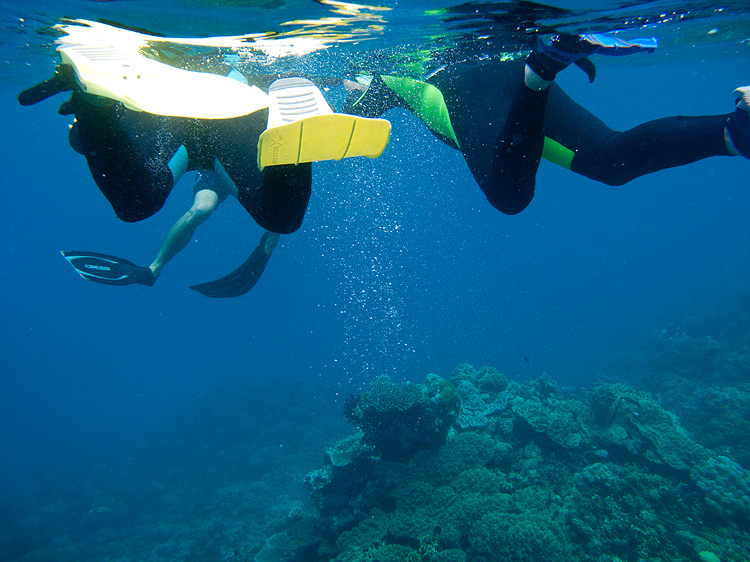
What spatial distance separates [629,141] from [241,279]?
12.6ft

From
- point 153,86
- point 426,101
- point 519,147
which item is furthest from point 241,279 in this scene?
point 519,147

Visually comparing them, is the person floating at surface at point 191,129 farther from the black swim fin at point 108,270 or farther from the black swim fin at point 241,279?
the black swim fin at point 241,279

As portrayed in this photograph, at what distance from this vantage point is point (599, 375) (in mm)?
16500

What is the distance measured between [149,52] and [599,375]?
1985 cm

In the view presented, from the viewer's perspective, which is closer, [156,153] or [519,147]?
[519,147]

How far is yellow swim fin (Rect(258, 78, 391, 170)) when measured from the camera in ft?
5.08

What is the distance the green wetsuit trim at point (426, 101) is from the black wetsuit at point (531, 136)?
7 cm

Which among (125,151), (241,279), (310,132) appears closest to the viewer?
(310,132)

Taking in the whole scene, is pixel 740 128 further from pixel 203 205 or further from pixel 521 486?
pixel 521 486

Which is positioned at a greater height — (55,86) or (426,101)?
(426,101)

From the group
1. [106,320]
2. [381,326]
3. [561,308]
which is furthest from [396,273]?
[106,320]

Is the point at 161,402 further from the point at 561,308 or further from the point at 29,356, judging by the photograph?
the point at 29,356

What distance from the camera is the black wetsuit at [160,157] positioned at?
180cm

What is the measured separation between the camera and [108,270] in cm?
343
